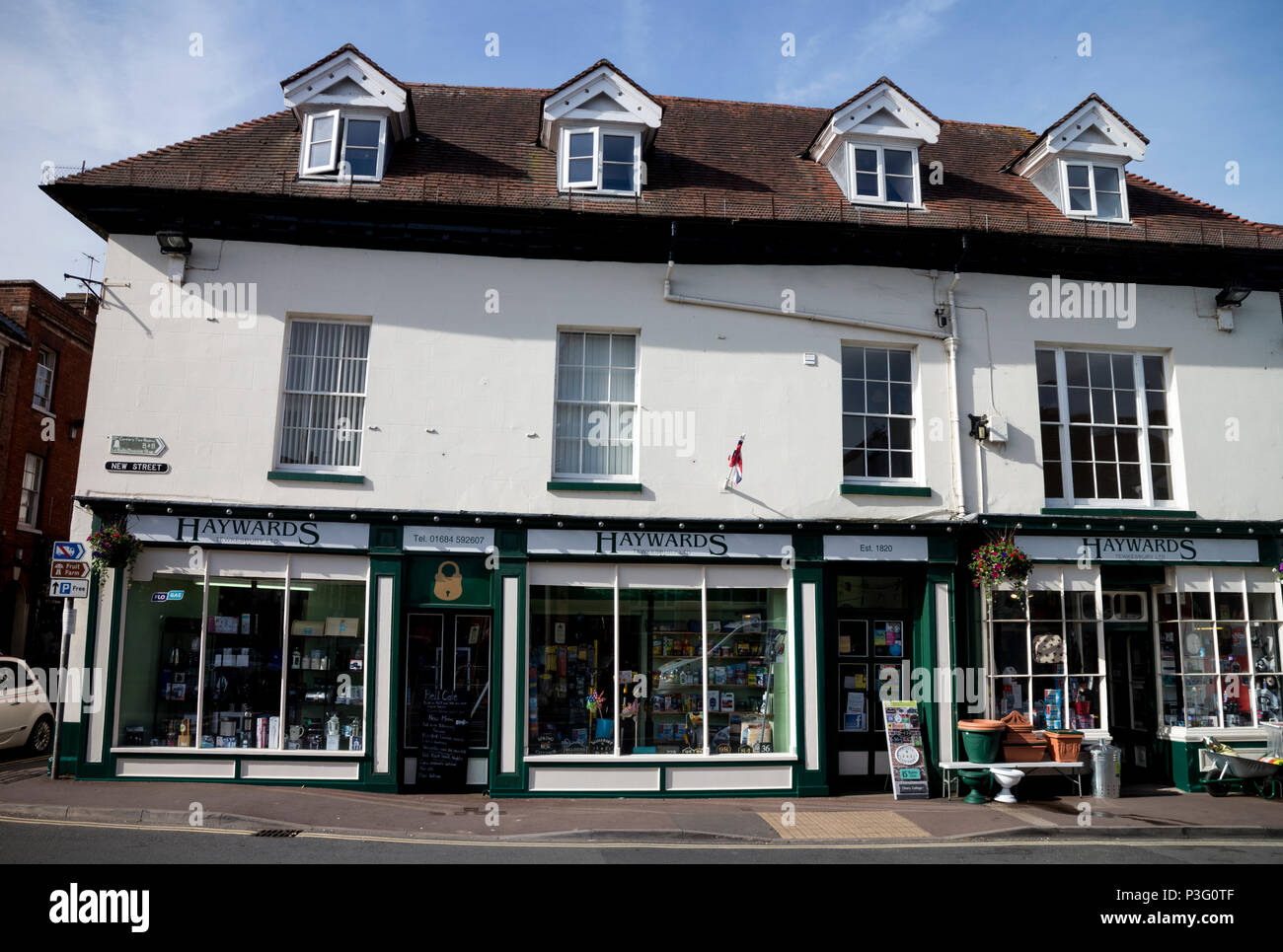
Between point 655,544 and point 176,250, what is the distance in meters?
7.80

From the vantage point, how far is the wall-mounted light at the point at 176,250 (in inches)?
493

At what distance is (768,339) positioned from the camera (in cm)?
1344

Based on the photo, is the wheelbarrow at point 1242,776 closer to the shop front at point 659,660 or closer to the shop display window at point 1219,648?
the shop display window at point 1219,648

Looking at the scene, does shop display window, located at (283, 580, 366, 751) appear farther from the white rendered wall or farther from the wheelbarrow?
the wheelbarrow

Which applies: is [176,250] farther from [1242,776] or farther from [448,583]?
[1242,776]

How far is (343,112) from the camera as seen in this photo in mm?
13570

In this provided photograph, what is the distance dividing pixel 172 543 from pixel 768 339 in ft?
28.7

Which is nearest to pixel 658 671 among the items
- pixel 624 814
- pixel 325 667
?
pixel 624 814

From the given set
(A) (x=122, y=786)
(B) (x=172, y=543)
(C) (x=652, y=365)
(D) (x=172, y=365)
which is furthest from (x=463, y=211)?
(A) (x=122, y=786)

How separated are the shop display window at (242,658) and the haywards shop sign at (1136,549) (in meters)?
9.72

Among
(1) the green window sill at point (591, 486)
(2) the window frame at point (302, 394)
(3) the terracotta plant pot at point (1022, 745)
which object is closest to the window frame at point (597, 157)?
(2) the window frame at point (302, 394)

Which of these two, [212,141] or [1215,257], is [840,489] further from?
[212,141]

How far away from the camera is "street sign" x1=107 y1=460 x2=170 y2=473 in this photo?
40.3ft

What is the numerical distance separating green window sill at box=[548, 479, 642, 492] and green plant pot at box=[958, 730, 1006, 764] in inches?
220
